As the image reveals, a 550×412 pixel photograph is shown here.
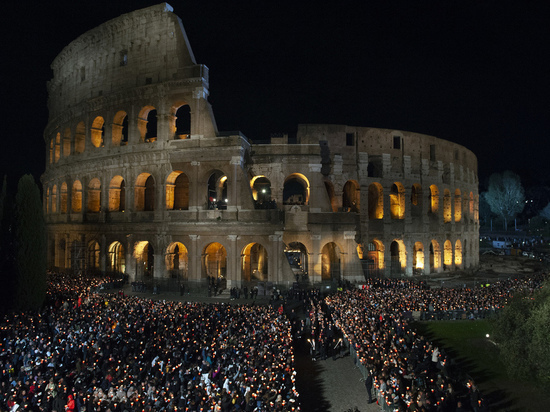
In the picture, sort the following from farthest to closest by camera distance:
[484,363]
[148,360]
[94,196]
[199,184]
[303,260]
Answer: [303,260] → [94,196] → [199,184] → [484,363] → [148,360]

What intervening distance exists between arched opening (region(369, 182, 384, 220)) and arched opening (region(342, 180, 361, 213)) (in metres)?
2.36

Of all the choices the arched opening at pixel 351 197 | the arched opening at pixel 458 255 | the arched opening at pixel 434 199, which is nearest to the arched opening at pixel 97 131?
the arched opening at pixel 351 197

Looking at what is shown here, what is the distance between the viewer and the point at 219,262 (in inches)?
1406

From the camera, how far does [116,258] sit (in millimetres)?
37719

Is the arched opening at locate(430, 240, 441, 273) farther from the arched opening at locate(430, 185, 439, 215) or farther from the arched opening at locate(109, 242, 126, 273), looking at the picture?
the arched opening at locate(109, 242, 126, 273)

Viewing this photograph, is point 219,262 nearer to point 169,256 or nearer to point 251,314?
point 169,256

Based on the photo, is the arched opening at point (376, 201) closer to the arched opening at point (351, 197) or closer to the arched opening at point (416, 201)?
the arched opening at point (351, 197)

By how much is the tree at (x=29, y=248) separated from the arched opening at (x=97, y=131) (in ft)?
45.4

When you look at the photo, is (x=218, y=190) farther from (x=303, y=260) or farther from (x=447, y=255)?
(x=447, y=255)

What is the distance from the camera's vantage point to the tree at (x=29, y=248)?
76.2ft

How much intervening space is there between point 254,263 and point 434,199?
69.3 feet

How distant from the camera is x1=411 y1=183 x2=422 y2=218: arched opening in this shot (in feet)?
137

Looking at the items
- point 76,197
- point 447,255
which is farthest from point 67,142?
point 447,255

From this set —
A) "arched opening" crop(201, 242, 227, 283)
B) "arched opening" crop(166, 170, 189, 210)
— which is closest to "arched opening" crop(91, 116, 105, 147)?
"arched opening" crop(166, 170, 189, 210)
